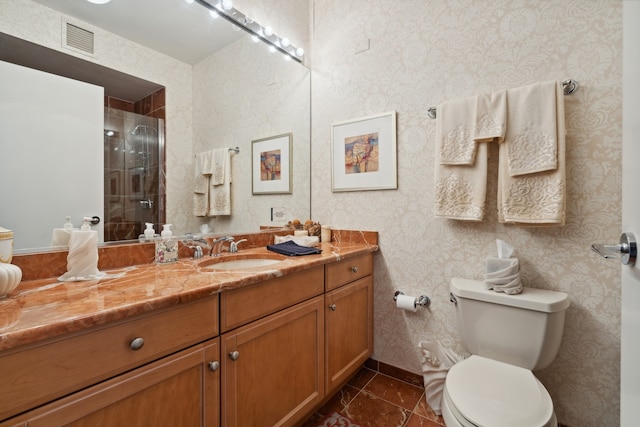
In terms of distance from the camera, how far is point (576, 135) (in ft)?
4.19

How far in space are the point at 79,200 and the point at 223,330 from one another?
0.77 metres

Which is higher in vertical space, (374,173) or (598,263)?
(374,173)

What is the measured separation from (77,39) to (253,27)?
98 centimetres

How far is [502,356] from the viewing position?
1273 millimetres


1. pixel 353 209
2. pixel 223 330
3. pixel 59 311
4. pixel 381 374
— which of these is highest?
pixel 353 209

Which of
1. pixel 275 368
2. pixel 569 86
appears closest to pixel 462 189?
pixel 569 86

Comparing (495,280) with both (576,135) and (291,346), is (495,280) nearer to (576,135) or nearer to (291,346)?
(576,135)

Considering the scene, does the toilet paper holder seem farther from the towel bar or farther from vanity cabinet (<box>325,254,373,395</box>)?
the towel bar

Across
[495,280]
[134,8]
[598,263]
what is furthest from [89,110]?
[598,263]

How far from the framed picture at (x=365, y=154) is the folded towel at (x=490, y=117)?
48cm

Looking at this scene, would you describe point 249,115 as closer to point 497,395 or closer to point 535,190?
point 535,190

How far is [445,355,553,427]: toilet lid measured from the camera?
0.91 meters

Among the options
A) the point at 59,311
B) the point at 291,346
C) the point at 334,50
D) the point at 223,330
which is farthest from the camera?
the point at 334,50

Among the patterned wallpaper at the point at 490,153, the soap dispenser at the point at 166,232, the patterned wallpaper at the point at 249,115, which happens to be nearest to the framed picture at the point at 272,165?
the patterned wallpaper at the point at 249,115
